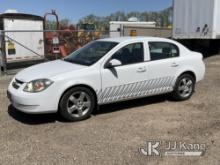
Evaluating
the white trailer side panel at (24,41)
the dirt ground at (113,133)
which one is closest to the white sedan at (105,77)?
the dirt ground at (113,133)

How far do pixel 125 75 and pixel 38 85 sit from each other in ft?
5.76

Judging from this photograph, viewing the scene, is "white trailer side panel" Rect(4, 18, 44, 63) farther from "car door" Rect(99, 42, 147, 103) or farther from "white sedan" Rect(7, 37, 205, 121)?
"car door" Rect(99, 42, 147, 103)

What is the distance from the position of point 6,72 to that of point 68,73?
6.42m

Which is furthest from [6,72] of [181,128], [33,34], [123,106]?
[181,128]

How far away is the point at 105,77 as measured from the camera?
639cm

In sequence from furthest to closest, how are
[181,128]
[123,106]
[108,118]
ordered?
1. [123,106]
2. [108,118]
3. [181,128]

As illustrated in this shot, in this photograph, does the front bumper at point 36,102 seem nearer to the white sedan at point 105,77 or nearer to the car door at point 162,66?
the white sedan at point 105,77

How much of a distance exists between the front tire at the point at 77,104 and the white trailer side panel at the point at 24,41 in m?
8.35

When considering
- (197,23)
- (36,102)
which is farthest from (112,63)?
(197,23)

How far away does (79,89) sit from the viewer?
6.13 meters

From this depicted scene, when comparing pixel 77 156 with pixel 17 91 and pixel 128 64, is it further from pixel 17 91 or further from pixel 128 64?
pixel 128 64

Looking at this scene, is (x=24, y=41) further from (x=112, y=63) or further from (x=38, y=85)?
(x=38, y=85)

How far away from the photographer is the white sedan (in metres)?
5.91

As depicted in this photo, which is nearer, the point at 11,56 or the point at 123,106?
the point at 123,106
